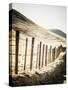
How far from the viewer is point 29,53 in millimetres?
2414

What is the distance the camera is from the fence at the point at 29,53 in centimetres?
235

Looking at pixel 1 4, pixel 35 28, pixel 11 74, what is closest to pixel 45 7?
pixel 35 28

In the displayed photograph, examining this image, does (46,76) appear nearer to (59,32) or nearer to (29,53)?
(29,53)

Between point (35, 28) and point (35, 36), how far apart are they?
0.07 m

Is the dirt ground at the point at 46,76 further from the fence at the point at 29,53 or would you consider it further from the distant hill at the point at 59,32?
the distant hill at the point at 59,32

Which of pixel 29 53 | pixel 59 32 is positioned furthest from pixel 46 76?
pixel 59 32

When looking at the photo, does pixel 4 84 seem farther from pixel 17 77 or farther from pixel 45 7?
pixel 45 7

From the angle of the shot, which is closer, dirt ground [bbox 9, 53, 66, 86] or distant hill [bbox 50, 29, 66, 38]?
dirt ground [bbox 9, 53, 66, 86]

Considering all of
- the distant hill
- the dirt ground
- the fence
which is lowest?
the dirt ground

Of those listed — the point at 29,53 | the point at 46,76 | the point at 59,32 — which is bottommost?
the point at 46,76

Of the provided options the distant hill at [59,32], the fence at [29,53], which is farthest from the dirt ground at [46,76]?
the distant hill at [59,32]

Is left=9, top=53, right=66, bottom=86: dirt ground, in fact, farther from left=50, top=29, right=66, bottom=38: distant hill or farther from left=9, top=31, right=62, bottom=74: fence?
left=50, top=29, right=66, bottom=38: distant hill

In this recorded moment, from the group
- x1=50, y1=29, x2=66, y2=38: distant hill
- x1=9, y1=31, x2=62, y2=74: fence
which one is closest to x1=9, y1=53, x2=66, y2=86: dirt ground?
x1=9, y1=31, x2=62, y2=74: fence

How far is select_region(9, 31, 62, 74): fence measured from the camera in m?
2.35
